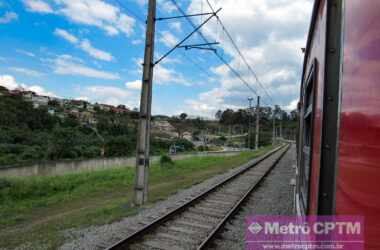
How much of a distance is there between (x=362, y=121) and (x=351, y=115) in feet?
0.49

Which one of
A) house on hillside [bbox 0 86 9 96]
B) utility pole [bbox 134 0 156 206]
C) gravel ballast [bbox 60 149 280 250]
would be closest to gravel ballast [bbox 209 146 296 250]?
gravel ballast [bbox 60 149 280 250]

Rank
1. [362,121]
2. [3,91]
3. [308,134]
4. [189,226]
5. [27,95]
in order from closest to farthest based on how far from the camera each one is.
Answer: [362,121] < [308,134] < [189,226] < [3,91] < [27,95]

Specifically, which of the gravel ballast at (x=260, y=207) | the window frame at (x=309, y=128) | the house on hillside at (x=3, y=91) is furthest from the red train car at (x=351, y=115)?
the house on hillside at (x=3, y=91)

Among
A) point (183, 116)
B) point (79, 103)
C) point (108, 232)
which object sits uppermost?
point (79, 103)

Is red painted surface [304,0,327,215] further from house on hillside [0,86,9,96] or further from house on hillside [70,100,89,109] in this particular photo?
house on hillside [70,100,89,109]

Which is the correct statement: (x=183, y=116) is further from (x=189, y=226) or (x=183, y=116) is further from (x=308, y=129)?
(x=308, y=129)

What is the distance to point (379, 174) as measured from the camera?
113 cm

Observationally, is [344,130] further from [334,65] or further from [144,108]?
[144,108]

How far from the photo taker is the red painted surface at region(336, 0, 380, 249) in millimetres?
1164

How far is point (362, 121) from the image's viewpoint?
1254 millimetres

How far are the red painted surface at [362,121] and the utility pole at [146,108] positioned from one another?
28.5 ft

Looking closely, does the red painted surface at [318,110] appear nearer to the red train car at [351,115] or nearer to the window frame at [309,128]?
the red train car at [351,115]

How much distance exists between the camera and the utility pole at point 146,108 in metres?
9.87

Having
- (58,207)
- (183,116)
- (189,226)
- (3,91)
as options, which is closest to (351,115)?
(189,226)
